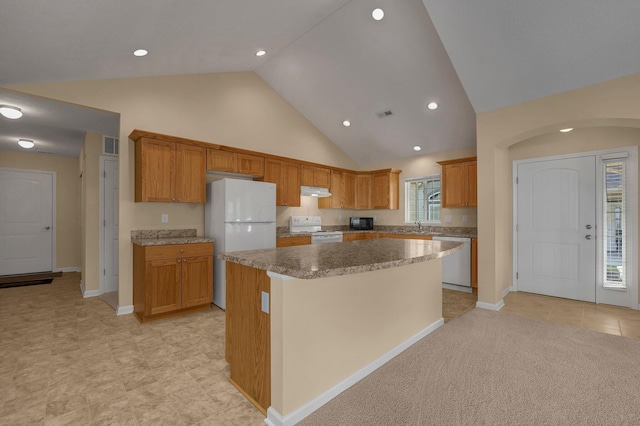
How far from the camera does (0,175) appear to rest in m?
5.73

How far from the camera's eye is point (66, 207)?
6.41 meters

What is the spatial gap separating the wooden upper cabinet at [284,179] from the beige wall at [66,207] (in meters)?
4.72

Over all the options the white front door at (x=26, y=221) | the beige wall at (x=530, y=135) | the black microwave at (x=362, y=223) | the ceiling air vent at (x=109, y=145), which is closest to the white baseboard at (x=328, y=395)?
the beige wall at (x=530, y=135)

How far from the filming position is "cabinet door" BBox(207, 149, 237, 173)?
4152mm

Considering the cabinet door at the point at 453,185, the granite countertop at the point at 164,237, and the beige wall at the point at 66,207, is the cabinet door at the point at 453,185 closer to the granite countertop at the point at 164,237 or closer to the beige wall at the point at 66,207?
the granite countertop at the point at 164,237

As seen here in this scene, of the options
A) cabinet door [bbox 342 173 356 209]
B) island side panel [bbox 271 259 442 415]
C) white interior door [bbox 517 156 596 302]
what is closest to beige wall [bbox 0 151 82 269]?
cabinet door [bbox 342 173 356 209]

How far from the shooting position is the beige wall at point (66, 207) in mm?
6262

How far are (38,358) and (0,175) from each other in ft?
17.9

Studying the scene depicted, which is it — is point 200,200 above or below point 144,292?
above

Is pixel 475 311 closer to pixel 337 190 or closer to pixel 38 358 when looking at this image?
pixel 337 190

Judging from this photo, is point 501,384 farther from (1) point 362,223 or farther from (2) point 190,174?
(1) point 362,223

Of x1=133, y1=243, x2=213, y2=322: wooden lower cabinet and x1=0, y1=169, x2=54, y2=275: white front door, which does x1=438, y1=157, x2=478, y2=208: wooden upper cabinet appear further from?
x1=0, y1=169, x2=54, y2=275: white front door

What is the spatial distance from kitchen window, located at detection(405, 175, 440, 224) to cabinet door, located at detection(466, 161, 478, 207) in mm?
765

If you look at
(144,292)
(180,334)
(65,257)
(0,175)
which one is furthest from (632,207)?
(0,175)
